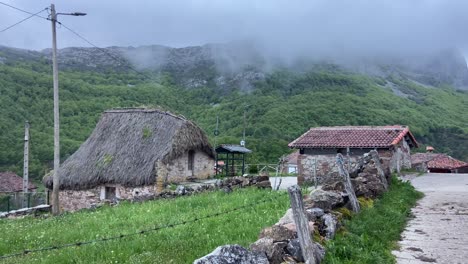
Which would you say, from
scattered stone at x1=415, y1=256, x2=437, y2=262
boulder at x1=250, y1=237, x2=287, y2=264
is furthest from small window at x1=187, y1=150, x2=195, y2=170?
boulder at x1=250, y1=237, x2=287, y2=264

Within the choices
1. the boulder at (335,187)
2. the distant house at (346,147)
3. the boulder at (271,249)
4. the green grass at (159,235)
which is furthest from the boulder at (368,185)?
the distant house at (346,147)

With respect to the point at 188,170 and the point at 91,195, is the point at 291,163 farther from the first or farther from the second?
the point at 91,195

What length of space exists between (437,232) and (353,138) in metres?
17.3

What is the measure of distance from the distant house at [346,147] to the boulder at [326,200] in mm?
15928

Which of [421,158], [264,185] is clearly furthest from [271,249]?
[421,158]

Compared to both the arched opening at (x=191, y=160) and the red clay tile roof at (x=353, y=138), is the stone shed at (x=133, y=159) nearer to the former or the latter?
the arched opening at (x=191, y=160)

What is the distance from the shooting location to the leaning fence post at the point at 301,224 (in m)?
5.72

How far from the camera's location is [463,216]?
11.5 m

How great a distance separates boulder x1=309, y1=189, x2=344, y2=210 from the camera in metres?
8.48

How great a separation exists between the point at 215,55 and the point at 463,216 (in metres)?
102

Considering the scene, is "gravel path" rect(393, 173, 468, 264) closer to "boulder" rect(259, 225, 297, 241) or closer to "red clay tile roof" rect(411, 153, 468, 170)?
"boulder" rect(259, 225, 297, 241)

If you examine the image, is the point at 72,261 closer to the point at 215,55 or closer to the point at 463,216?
the point at 463,216

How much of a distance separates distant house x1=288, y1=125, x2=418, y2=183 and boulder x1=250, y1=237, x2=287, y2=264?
64.4 ft

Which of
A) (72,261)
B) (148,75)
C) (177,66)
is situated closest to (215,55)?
(177,66)
